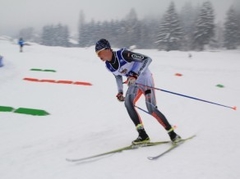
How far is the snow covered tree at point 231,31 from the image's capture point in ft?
213

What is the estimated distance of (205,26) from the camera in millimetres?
56750

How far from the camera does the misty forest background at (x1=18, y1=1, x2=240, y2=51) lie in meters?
56.0

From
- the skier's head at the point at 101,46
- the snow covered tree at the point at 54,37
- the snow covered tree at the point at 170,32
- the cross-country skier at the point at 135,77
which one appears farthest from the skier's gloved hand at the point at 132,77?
the snow covered tree at the point at 54,37

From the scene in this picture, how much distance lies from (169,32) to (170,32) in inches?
8.6

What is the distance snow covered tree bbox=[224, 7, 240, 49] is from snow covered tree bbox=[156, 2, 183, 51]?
18259mm

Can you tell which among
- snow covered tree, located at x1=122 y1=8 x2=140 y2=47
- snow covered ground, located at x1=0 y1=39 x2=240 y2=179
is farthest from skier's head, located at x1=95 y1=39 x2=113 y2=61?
snow covered tree, located at x1=122 y1=8 x2=140 y2=47

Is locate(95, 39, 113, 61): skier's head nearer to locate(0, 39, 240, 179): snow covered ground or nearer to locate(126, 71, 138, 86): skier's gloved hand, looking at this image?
locate(126, 71, 138, 86): skier's gloved hand

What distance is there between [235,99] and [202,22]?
50174 millimetres

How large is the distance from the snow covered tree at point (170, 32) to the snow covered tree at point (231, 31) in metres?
18.3

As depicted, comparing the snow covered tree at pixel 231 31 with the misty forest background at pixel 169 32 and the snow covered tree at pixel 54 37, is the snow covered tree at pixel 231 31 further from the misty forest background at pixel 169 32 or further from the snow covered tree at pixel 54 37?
the snow covered tree at pixel 54 37

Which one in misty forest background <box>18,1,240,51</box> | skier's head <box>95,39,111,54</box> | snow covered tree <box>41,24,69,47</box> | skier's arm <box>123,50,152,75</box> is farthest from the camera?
snow covered tree <box>41,24,69,47</box>

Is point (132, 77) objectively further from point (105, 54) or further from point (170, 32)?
point (170, 32)

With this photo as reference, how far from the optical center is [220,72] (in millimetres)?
19781

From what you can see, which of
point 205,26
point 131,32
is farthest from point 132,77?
point 131,32
